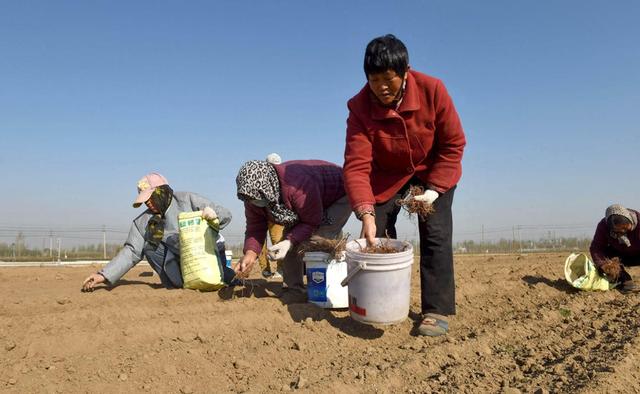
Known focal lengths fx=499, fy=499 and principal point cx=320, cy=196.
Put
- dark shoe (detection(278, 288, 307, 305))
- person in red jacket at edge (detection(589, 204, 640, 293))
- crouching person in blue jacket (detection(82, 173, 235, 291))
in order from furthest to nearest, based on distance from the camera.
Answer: person in red jacket at edge (detection(589, 204, 640, 293))
crouching person in blue jacket (detection(82, 173, 235, 291))
dark shoe (detection(278, 288, 307, 305))

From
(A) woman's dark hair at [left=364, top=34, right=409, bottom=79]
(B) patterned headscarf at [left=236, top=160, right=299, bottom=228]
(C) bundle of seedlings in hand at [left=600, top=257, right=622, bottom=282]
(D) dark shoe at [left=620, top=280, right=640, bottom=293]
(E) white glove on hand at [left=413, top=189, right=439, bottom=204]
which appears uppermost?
(A) woman's dark hair at [left=364, top=34, right=409, bottom=79]

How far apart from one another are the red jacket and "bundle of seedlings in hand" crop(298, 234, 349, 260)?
0.50 m

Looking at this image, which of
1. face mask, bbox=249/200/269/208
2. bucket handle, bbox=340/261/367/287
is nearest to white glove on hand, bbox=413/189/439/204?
bucket handle, bbox=340/261/367/287

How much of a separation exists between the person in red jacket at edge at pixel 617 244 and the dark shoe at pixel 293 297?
9.41 feet

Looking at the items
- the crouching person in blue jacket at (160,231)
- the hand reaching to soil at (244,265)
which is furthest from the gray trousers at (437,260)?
the crouching person in blue jacket at (160,231)

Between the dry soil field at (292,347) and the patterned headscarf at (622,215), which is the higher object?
the patterned headscarf at (622,215)

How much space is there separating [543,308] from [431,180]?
4.65 ft

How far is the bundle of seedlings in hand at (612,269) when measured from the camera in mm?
4559

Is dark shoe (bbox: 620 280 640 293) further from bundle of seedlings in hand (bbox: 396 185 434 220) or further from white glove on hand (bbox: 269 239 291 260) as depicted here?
white glove on hand (bbox: 269 239 291 260)

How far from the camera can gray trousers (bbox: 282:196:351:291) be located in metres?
3.82

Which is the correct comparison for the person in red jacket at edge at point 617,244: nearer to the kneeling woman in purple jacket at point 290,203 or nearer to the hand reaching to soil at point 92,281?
the kneeling woman in purple jacket at point 290,203

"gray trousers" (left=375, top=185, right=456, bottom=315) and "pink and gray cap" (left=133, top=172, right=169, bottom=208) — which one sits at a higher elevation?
"pink and gray cap" (left=133, top=172, right=169, bottom=208)

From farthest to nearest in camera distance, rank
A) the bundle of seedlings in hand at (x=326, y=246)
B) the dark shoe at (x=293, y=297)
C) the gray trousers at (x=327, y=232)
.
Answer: the gray trousers at (x=327, y=232)
the dark shoe at (x=293, y=297)
the bundle of seedlings in hand at (x=326, y=246)

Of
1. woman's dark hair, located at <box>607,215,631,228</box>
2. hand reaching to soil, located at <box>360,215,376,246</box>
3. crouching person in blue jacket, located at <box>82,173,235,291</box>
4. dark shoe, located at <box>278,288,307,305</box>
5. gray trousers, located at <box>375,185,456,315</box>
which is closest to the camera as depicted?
hand reaching to soil, located at <box>360,215,376,246</box>
